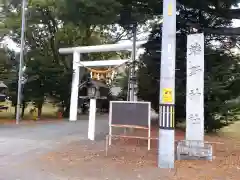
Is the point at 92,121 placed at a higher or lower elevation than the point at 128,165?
higher

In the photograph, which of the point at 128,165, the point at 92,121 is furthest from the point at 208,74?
the point at 128,165

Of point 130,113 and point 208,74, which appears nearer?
point 130,113

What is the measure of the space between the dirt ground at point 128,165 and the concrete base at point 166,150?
171 millimetres

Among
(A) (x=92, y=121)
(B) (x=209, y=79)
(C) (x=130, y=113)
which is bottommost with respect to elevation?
(A) (x=92, y=121)

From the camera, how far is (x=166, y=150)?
21.7 ft

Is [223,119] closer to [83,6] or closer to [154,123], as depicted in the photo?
[154,123]

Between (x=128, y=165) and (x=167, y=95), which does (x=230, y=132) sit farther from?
(x=128, y=165)

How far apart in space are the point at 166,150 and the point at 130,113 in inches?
103

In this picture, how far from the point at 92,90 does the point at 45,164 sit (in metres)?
5.58

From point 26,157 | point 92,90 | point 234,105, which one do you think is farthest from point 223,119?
point 26,157

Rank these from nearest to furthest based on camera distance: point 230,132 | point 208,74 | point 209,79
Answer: point 209,79 < point 208,74 < point 230,132

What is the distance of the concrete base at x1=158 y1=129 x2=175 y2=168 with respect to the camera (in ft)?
21.6

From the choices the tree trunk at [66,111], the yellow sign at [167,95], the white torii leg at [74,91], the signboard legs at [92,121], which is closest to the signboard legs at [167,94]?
the yellow sign at [167,95]

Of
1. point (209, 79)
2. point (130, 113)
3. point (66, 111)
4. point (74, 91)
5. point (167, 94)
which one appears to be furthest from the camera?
point (66, 111)
